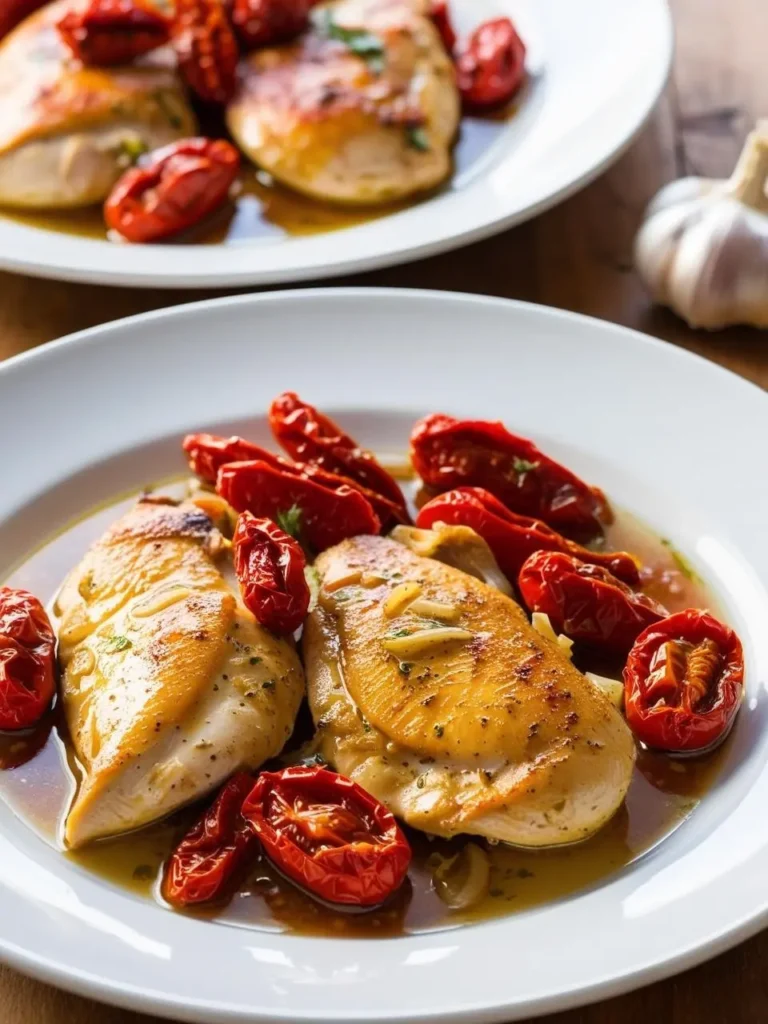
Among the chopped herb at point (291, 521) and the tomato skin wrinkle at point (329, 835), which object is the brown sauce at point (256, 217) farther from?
the tomato skin wrinkle at point (329, 835)

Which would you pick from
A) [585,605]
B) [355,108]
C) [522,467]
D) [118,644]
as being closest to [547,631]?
[585,605]

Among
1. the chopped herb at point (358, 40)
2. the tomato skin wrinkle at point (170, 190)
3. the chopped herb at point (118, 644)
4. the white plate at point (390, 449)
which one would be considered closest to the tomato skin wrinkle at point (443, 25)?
the chopped herb at point (358, 40)

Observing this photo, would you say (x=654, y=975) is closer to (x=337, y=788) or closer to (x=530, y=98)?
(x=337, y=788)

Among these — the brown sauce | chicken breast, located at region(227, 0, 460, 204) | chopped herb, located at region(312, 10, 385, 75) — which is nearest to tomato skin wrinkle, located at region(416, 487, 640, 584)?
the brown sauce

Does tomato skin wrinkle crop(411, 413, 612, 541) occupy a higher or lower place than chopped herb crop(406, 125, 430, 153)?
lower

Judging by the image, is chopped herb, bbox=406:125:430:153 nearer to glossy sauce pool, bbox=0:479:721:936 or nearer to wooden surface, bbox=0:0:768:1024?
wooden surface, bbox=0:0:768:1024

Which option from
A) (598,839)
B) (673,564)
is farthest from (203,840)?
(673,564)

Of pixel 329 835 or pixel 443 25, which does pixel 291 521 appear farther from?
pixel 443 25
